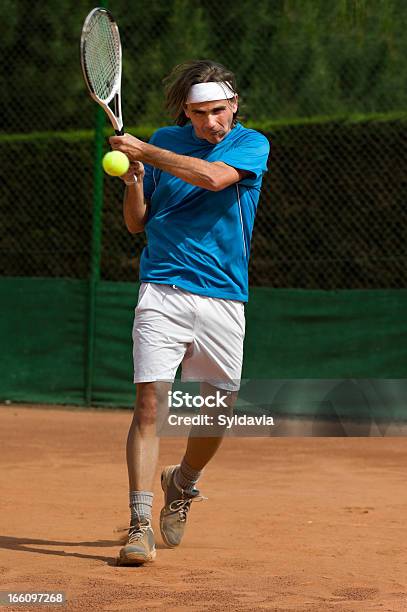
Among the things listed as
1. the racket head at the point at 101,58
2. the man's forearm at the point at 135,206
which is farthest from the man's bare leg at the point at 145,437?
the racket head at the point at 101,58

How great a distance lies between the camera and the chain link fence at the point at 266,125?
31.0 feet

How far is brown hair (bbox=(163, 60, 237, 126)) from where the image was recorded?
174 inches

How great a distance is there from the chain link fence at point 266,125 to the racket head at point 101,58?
4642 millimetres

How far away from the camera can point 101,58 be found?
188 inches

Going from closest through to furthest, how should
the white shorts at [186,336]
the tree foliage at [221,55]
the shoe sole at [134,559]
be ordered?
the shoe sole at [134,559] < the white shorts at [186,336] < the tree foliage at [221,55]

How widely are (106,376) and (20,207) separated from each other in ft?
6.85

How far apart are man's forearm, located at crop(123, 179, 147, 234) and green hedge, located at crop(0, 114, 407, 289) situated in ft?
16.2

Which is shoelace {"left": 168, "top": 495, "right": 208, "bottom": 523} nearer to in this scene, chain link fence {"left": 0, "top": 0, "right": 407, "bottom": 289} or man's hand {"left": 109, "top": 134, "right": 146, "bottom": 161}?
man's hand {"left": 109, "top": 134, "right": 146, "bottom": 161}

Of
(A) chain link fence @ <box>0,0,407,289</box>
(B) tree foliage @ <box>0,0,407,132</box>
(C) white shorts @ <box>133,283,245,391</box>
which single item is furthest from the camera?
(B) tree foliage @ <box>0,0,407,132</box>

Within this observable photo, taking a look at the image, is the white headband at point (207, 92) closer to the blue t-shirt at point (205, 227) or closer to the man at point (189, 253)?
the man at point (189, 253)

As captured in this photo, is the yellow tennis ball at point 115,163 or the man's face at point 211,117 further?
the man's face at point 211,117

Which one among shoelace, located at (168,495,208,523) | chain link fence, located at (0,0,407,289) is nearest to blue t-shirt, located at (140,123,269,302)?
shoelace, located at (168,495,208,523)

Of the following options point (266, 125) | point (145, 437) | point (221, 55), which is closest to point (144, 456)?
point (145, 437)

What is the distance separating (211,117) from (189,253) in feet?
1.64
